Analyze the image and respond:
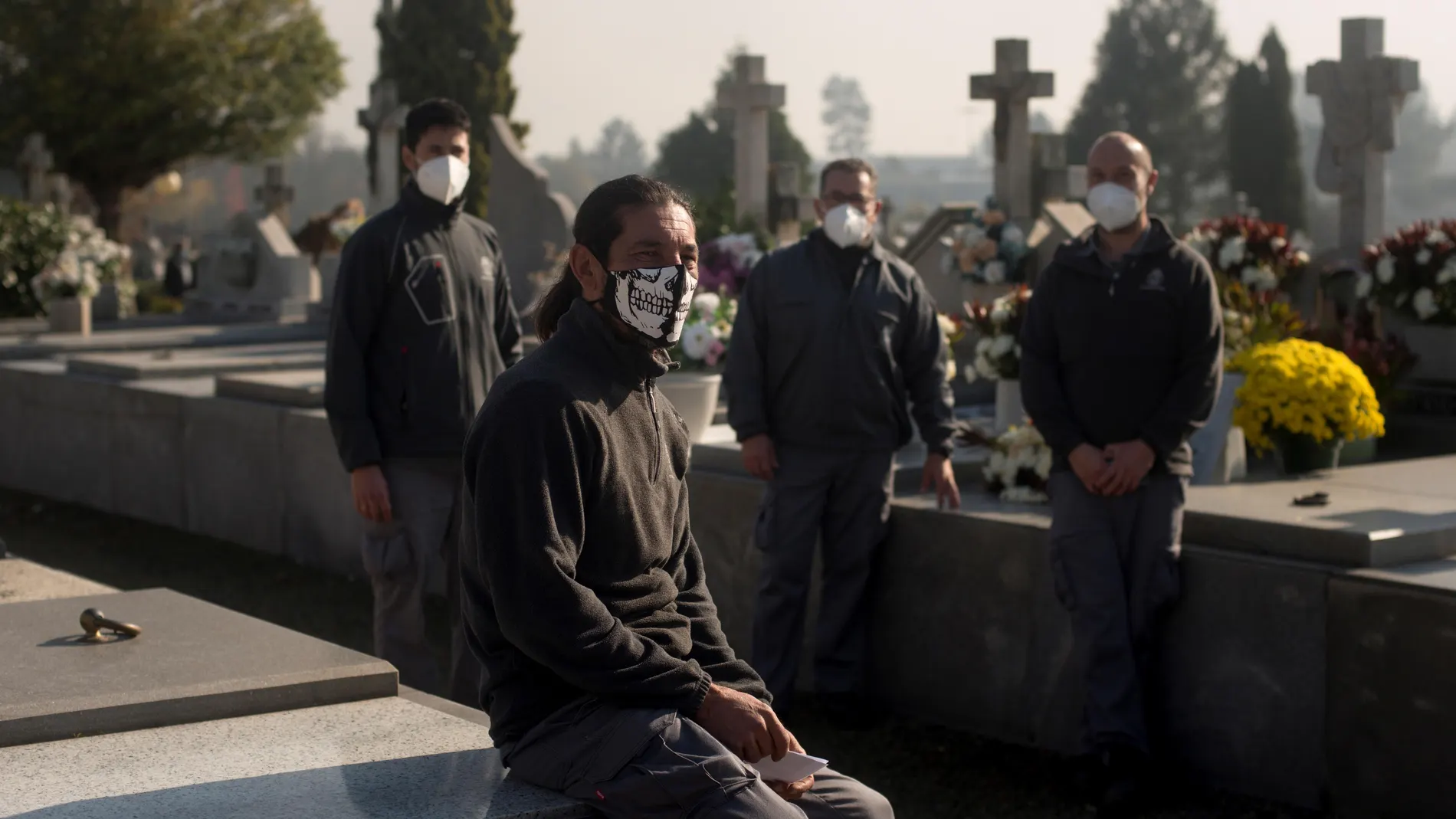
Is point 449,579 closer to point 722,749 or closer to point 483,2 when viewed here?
point 722,749

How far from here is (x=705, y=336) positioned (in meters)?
8.61

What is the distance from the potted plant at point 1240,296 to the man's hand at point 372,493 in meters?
3.07

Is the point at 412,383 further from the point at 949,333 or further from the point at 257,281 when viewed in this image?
the point at 257,281

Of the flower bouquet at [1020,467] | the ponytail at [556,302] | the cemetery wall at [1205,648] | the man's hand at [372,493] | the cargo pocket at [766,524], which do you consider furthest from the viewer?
the flower bouquet at [1020,467]

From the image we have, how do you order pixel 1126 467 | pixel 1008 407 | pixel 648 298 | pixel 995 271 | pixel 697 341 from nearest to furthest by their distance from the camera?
pixel 648 298 < pixel 1126 467 < pixel 697 341 < pixel 1008 407 < pixel 995 271

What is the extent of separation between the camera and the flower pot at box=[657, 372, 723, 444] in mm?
8273

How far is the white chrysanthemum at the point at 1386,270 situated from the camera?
11039 millimetres

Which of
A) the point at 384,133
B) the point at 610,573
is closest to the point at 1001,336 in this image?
the point at 610,573

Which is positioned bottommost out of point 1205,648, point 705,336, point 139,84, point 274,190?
point 1205,648

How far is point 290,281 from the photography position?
24.9m

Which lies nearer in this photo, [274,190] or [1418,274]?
Answer: [1418,274]

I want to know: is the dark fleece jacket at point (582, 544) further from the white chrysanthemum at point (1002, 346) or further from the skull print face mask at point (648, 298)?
the white chrysanthemum at point (1002, 346)

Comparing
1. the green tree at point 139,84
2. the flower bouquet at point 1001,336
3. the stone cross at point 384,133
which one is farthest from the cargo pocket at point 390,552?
the green tree at point 139,84

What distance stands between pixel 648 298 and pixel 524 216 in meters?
13.2
